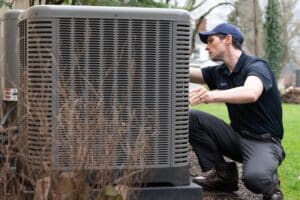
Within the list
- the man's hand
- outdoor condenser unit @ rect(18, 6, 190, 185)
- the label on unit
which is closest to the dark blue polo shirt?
the man's hand

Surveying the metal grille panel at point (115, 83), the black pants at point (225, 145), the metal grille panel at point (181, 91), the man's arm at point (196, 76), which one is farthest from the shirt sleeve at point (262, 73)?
the metal grille panel at point (115, 83)

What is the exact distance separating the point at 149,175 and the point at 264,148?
4.44 feet

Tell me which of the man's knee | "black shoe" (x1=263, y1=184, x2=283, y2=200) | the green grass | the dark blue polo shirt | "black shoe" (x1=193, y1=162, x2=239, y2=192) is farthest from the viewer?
the green grass

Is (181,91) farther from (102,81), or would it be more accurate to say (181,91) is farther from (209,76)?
(209,76)

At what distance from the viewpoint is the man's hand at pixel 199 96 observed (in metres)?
3.93

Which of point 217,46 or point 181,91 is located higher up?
point 217,46

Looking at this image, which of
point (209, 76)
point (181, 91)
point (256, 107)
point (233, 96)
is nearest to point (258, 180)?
point (256, 107)

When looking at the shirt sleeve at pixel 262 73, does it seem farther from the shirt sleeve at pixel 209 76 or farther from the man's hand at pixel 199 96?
the man's hand at pixel 199 96

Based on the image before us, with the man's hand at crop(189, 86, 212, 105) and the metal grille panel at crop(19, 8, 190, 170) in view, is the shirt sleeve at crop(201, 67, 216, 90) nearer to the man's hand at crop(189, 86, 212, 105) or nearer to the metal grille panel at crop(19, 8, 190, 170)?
the man's hand at crop(189, 86, 212, 105)

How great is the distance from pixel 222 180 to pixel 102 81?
194 cm

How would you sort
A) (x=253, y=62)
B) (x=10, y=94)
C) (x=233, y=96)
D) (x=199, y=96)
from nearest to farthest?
1. (x=199, y=96)
2. (x=233, y=96)
3. (x=10, y=94)
4. (x=253, y=62)

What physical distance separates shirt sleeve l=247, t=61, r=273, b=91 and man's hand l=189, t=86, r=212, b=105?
28.6 inches

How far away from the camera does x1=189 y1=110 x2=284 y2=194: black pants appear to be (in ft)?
15.7

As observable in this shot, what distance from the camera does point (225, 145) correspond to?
510 centimetres
